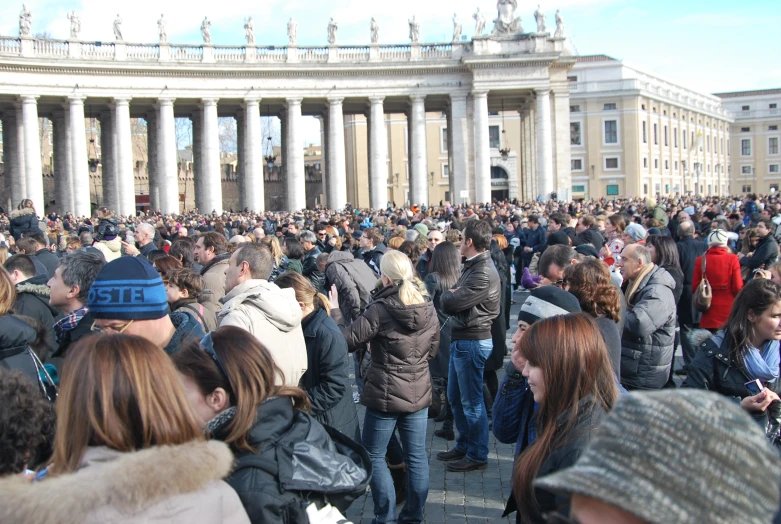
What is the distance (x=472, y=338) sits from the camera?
739cm

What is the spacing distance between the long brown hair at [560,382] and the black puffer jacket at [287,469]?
698mm

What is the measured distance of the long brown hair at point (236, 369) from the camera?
126 inches

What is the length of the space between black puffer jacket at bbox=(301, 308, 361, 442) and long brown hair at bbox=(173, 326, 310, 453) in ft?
6.67

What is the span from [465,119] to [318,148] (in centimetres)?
4905

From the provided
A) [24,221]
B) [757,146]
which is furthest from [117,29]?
[757,146]

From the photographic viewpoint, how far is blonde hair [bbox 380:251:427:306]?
20.0 feet

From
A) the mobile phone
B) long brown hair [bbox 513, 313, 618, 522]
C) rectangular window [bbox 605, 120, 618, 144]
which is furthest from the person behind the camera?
rectangular window [bbox 605, 120, 618, 144]

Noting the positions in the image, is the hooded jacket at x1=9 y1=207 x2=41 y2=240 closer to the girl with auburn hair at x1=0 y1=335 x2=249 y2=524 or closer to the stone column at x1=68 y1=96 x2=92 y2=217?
the girl with auburn hair at x1=0 y1=335 x2=249 y2=524

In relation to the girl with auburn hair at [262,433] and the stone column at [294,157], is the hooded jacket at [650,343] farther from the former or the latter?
the stone column at [294,157]

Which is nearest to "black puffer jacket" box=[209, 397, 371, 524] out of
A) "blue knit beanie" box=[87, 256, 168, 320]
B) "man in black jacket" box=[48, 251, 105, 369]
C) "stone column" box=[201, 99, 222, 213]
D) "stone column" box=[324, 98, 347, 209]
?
"blue knit beanie" box=[87, 256, 168, 320]

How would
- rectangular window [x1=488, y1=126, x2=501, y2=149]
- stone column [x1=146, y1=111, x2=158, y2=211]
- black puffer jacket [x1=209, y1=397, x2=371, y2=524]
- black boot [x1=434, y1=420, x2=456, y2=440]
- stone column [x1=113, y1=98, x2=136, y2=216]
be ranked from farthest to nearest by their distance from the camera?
rectangular window [x1=488, y1=126, x2=501, y2=149]
stone column [x1=146, y1=111, x2=158, y2=211]
stone column [x1=113, y1=98, x2=136, y2=216]
black boot [x1=434, y1=420, x2=456, y2=440]
black puffer jacket [x1=209, y1=397, x2=371, y2=524]

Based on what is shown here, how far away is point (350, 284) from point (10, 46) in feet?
130

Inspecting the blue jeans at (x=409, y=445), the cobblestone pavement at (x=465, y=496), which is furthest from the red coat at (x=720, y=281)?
the blue jeans at (x=409, y=445)

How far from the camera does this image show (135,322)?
4.21m
